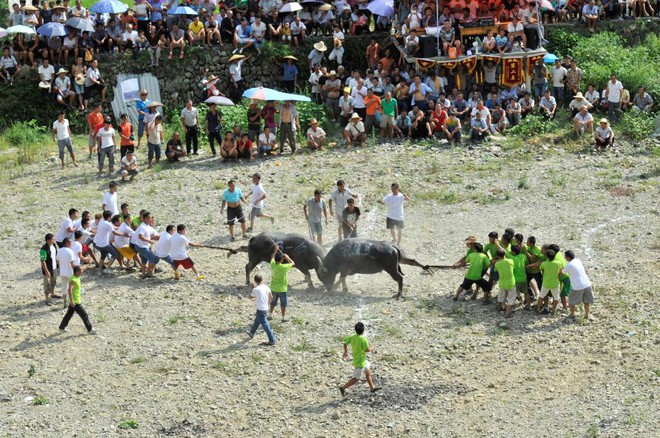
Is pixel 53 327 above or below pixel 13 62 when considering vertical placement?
below

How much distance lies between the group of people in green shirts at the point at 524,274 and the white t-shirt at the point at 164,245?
18.1 ft

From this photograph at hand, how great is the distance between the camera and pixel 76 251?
22359 millimetres

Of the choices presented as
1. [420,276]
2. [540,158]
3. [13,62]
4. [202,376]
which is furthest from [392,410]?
[13,62]

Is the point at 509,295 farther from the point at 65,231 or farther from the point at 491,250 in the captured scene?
the point at 65,231

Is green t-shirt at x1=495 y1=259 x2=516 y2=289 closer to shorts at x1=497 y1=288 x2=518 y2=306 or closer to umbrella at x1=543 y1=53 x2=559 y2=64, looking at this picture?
shorts at x1=497 y1=288 x2=518 y2=306

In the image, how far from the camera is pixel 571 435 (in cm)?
1755

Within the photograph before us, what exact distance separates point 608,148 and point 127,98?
43.8 feet

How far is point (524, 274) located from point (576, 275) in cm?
99

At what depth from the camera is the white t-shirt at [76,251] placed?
72.2ft

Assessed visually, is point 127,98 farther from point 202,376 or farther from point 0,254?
point 202,376

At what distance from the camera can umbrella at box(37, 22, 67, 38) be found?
33875 millimetres

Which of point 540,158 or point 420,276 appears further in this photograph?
point 540,158

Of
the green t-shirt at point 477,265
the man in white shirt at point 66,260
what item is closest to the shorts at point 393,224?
the green t-shirt at point 477,265

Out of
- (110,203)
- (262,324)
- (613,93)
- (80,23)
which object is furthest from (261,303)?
(80,23)
